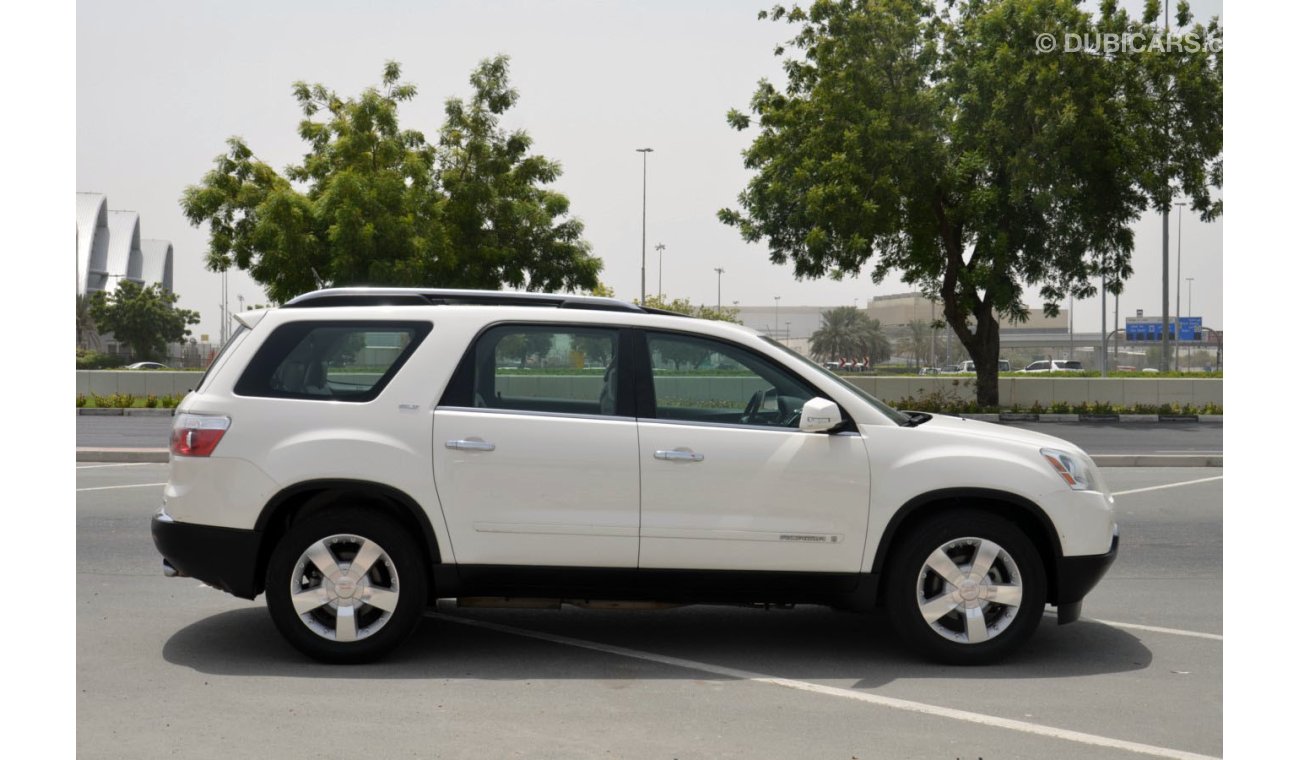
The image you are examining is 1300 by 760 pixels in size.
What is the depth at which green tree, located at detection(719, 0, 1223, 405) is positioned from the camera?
2695 cm

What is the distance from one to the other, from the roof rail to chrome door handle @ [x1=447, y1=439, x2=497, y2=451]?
2.50 ft

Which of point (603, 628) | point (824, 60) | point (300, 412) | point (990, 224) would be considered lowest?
point (603, 628)

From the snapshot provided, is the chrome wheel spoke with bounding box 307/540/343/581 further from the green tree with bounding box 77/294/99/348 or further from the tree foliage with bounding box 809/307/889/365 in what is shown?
the tree foliage with bounding box 809/307/889/365

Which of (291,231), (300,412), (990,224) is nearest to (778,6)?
(990,224)

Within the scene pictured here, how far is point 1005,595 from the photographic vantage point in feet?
19.5

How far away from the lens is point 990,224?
2770 centimetres

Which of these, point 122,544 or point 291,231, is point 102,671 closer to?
point 122,544

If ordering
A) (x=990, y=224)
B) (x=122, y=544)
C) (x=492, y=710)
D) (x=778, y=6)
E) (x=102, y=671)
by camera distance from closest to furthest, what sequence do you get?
(x=492, y=710)
(x=102, y=671)
(x=122, y=544)
(x=990, y=224)
(x=778, y=6)

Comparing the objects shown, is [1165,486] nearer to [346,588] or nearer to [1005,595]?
[1005,595]

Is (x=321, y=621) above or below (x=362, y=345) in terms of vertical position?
below

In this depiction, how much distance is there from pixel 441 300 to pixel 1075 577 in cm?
340

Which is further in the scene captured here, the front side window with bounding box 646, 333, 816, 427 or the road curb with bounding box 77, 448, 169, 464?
the road curb with bounding box 77, 448, 169, 464

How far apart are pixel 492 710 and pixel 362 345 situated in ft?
6.52

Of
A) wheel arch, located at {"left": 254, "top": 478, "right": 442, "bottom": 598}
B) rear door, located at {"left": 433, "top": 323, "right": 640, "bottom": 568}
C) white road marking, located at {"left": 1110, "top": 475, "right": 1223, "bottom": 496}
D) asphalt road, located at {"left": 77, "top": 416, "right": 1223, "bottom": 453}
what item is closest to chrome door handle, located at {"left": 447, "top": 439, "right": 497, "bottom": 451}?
rear door, located at {"left": 433, "top": 323, "right": 640, "bottom": 568}
